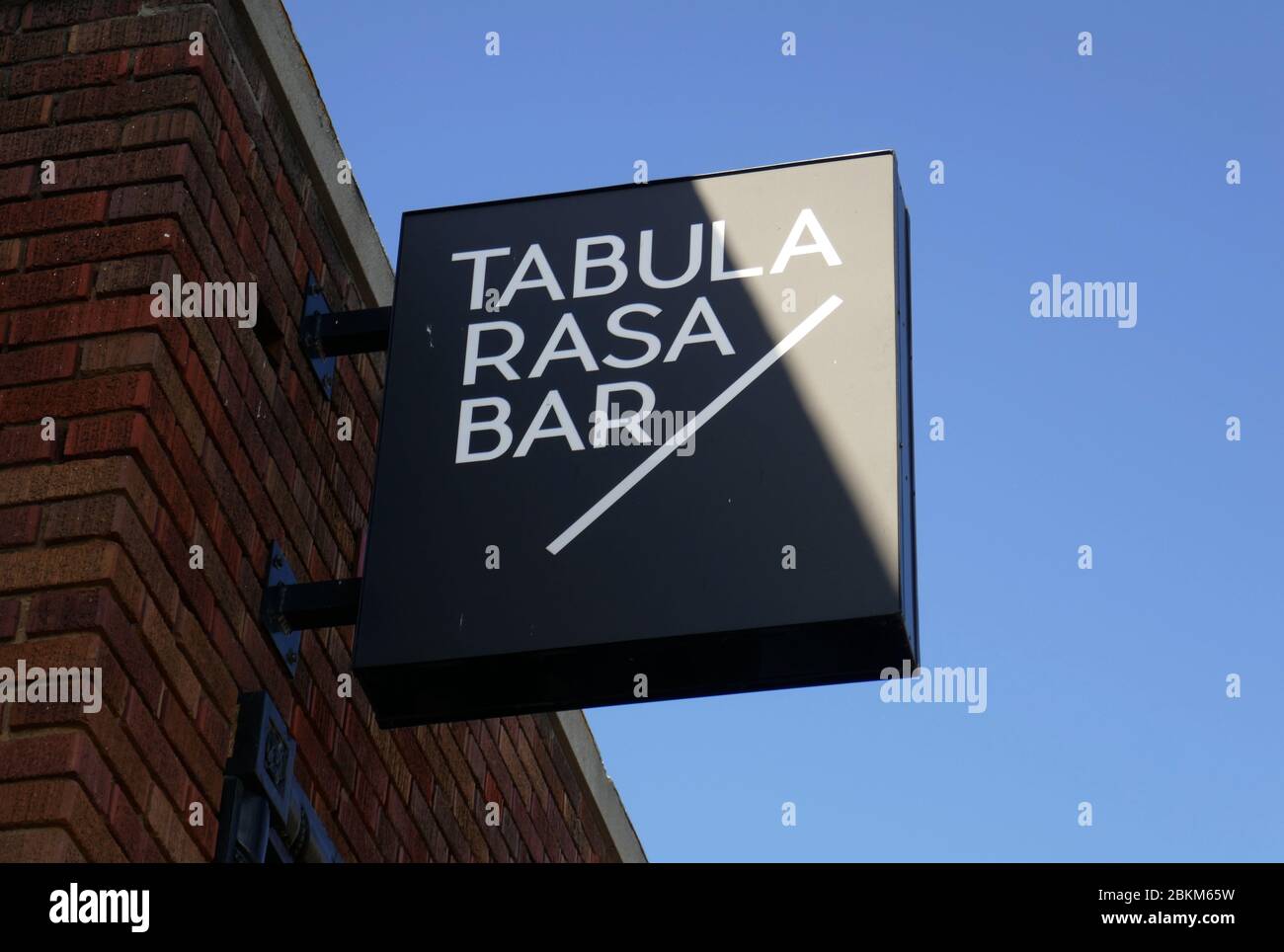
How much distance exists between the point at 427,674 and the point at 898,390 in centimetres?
108

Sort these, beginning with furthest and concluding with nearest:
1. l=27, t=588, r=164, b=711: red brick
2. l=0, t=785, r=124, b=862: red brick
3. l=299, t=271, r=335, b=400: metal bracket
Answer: l=299, t=271, r=335, b=400: metal bracket
l=27, t=588, r=164, b=711: red brick
l=0, t=785, r=124, b=862: red brick

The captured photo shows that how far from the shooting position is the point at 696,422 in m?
4.35

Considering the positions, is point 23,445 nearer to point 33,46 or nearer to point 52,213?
point 52,213

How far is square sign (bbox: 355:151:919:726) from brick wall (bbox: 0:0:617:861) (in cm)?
35

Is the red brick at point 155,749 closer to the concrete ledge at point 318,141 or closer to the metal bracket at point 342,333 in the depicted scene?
the metal bracket at point 342,333

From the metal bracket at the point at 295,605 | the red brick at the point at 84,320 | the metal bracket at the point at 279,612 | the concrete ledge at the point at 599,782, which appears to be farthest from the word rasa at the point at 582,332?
the concrete ledge at the point at 599,782

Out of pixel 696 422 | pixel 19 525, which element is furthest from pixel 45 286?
pixel 696 422

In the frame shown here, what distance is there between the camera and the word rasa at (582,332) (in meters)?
4.42

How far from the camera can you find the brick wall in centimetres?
396

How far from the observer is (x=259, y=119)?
16.6ft

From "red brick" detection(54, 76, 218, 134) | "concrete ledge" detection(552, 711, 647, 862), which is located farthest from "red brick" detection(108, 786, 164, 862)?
"concrete ledge" detection(552, 711, 647, 862)

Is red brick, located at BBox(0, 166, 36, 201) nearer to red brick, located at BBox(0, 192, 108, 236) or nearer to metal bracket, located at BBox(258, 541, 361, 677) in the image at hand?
red brick, located at BBox(0, 192, 108, 236)

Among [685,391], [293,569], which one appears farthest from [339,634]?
[685,391]
